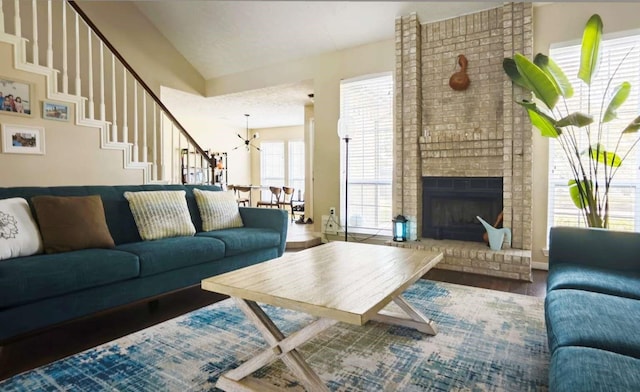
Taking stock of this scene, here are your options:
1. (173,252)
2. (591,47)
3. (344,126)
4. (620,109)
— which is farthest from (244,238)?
(620,109)

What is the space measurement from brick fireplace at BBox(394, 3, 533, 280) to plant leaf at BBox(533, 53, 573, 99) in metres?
0.34

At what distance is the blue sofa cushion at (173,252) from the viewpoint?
7.71ft

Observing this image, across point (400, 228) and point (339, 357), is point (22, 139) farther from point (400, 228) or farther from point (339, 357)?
point (400, 228)

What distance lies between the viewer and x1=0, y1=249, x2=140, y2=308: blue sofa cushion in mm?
1761

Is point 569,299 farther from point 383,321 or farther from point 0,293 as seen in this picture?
point 0,293

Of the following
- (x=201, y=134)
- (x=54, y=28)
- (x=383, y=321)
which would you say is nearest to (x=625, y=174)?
(x=383, y=321)

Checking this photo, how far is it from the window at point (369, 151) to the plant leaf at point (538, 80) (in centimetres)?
155

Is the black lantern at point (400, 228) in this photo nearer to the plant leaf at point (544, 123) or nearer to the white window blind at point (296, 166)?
the plant leaf at point (544, 123)

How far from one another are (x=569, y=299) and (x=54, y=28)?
5.09m

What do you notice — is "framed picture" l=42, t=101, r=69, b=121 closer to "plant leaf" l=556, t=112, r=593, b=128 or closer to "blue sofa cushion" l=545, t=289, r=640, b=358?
"blue sofa cushion" l=545, t=289, r=640, b=358

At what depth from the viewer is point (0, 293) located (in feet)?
5.60

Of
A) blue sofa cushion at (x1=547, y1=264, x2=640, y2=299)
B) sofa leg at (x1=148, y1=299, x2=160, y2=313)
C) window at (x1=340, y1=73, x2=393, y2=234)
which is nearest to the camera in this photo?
blue sofa cushion at (x1=547, y1=264, x2=640, y2=299)

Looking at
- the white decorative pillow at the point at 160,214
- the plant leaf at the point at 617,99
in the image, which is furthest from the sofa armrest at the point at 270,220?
the plant leaf at the point at 617,99

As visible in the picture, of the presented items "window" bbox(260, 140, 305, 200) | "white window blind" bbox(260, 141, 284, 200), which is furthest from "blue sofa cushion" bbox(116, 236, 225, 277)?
"white window blind" bbox(260, 141, 284, 200)
